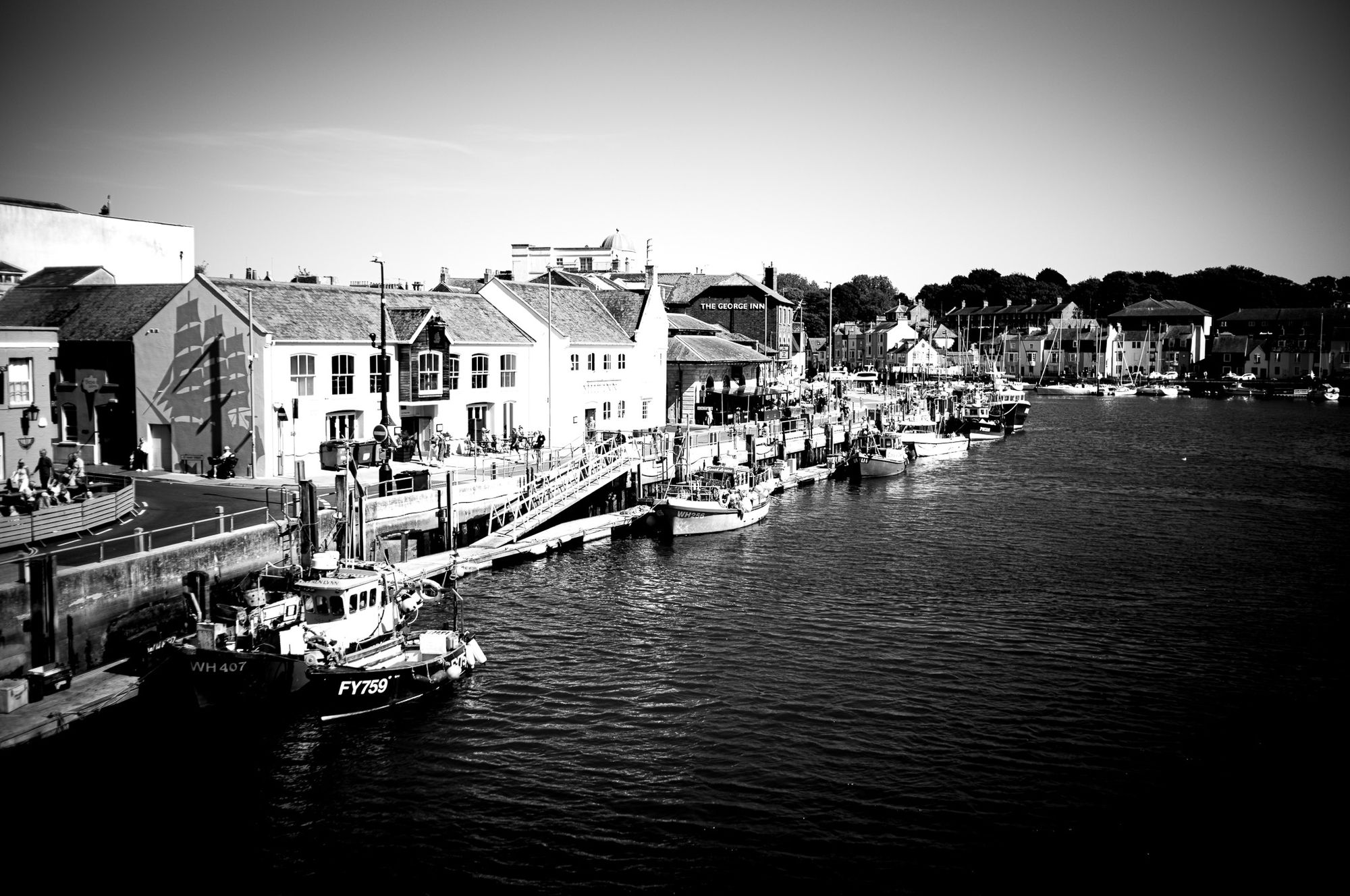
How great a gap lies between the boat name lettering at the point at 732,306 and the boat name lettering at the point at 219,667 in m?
83.3

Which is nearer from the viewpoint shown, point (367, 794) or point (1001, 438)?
point (367, 794)

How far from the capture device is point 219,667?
26922mm

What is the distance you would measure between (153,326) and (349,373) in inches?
339

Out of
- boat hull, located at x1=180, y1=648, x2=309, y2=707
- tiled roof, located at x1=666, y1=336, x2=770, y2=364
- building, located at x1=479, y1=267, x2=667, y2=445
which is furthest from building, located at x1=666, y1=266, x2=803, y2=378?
boat hull, located at x1=180, y1=648, x2=309, y2=707

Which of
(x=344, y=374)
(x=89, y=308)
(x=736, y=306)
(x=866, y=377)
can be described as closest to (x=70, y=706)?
(x=344, y=374)

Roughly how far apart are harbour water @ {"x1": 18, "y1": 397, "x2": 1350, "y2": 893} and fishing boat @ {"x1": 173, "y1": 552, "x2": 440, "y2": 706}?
1250 mm

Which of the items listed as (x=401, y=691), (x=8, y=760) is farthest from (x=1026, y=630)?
(x=8, y=760)

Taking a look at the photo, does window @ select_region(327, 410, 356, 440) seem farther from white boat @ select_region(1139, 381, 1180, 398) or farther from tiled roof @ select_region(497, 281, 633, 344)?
white boat @ select_region(1139, 381, 1180, 398)

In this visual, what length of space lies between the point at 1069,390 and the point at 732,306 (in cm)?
10579

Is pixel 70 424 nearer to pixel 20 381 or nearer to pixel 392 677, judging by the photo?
pixel 20 381

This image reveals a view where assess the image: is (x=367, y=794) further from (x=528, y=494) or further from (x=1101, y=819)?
(x=528, y=494)

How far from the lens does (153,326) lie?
48.1 meters

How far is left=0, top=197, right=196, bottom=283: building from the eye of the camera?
199ft

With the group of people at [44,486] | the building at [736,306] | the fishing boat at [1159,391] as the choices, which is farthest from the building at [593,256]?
the fishing boat at [1159,391]
